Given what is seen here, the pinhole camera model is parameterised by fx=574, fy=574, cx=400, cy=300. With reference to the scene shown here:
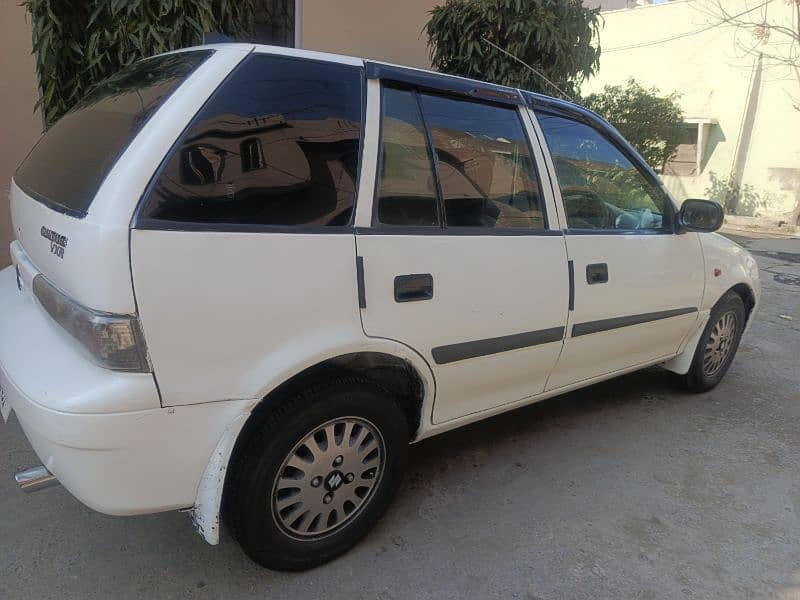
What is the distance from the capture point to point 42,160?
2229mm

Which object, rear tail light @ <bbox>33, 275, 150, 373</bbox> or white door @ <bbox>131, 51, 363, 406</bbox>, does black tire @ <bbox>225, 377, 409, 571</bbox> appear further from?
rear tail light @ <bbox>33, 275, 150, 373</bbox>

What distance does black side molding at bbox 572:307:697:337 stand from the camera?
279cm

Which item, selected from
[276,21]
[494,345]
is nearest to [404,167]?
[494,345]

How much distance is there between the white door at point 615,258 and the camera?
2.78 meters

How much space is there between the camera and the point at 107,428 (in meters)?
1.61

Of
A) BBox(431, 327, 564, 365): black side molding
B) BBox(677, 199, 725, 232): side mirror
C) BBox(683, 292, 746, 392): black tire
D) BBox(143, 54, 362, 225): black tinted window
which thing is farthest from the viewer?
BBox(683, 292, 746, 392): black tire

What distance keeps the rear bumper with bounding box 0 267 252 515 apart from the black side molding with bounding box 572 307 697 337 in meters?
1.68

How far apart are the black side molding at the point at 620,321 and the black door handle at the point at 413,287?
934 millimetres

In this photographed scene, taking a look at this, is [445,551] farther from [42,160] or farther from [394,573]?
[42,160]

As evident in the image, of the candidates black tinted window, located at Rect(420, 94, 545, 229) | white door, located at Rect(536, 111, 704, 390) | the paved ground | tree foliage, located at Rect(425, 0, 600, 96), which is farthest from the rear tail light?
tree foliage, located at Rect(425, 0, 600, 96)

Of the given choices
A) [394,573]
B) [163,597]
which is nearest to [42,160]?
[163,597]

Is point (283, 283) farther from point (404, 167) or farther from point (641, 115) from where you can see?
point (641, 115)

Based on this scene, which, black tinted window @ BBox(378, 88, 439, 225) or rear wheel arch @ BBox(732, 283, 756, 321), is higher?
black tinted window @ BBox(378, 88, 439, 225)

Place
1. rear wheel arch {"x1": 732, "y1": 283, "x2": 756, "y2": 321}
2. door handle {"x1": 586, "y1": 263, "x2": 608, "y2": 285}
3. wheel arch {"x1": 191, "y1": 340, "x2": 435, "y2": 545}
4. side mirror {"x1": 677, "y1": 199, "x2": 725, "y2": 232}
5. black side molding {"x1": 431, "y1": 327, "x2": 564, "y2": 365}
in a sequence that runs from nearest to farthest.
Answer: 1. wheel arch {"x1": 191, "y1": 340, "x2": 435, "y2": 545}
2. black side molding {"x1": 431, "y1": 327, "x2": 564, "y2": 365}
3. door handle {"x1": 586, "y1": 263, "x2": 608, "y2": 285}
4. side mirror {"x1": 677, "y1": 199, "x2": 725, "y2": 232}
5. rear wheel arch {"x1": 732, "y1": 283, "x2": 756, "y2": 321}
